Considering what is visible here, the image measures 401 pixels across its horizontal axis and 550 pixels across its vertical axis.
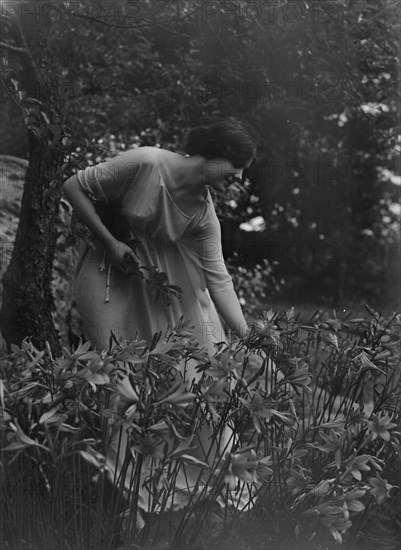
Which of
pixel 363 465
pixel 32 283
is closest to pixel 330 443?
pixel 363 465

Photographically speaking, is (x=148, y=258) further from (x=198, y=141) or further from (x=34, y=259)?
(x=34, y=259)

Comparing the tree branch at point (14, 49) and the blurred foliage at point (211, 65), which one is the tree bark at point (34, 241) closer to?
the tree branch at point (14, 49)

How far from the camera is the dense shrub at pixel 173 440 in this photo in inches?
73.7

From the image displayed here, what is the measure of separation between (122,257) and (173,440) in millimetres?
1107

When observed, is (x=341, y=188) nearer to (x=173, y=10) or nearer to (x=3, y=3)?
(x=173, y=10)

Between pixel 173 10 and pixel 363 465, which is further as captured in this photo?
pixel 173 10

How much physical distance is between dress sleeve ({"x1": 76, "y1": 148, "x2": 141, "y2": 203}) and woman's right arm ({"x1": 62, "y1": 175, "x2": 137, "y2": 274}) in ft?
0.10

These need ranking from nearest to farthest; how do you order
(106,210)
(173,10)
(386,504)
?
(386,504), (106,210), (173,10)

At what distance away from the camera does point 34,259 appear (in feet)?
11.8

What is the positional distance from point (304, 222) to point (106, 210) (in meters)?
7.70

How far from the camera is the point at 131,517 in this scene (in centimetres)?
218

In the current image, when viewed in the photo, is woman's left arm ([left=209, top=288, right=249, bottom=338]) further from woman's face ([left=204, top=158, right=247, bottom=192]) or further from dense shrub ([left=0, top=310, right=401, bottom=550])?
woman's face ([left=204, top=158, right=247, bottom=192])

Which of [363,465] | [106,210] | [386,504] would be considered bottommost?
[386,504]

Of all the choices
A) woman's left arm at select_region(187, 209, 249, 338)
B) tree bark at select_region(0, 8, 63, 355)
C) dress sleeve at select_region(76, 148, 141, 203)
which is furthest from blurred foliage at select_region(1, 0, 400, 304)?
woman's left arm at select_region(187, 209, 249, 338)
